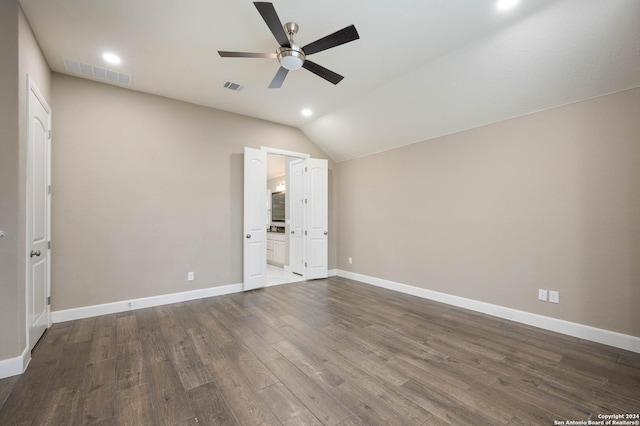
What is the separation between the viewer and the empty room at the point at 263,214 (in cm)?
213

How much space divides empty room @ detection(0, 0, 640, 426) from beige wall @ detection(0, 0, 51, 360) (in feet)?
0.05

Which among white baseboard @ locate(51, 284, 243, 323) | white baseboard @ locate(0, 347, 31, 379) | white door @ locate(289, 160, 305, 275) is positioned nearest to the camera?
white baseboard @ locate(0, 347, 31, 379)

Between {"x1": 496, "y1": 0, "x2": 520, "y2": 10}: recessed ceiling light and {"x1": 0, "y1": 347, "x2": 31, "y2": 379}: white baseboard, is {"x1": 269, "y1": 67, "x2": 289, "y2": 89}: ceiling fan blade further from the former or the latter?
{"x1": 0, "y1": 347, "x2": 31, "y2": 379}: white baseboard

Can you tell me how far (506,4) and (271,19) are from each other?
2.05 m

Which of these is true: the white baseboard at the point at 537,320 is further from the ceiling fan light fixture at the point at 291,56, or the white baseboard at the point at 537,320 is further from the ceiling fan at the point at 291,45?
the ceiling fan light fixture at the point at 291,56

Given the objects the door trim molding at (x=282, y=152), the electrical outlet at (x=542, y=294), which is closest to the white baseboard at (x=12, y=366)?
the door trim molding at (x=282, y=152)

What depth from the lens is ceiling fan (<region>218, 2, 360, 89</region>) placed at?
209 centimetres

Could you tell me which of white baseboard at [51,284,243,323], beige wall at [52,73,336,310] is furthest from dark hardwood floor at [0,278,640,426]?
beige wall at [52,73,336,310]

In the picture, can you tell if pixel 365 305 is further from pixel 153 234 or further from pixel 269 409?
pixel 153 234

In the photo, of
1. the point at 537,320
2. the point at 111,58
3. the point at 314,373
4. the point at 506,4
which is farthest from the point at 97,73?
the point at 537,320

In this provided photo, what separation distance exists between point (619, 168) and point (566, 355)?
6.42ft

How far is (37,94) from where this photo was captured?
9.04 feet

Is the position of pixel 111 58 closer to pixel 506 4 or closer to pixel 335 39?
pixel 335 39

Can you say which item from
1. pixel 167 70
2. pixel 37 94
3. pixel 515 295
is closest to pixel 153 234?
pixel 37 94
